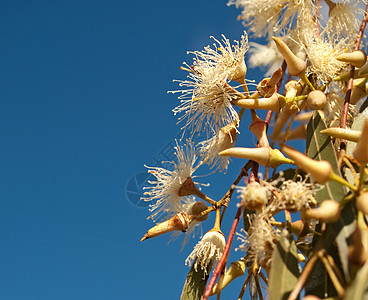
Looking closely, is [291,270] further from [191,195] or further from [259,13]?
[259,13]

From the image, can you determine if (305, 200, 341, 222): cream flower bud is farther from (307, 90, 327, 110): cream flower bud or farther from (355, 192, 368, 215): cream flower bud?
(307, 90, 327, 110): cream flower bud

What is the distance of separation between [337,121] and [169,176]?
40cm

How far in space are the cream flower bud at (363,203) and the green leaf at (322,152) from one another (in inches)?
2.2

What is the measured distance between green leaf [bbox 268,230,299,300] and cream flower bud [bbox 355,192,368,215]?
0.38 feet

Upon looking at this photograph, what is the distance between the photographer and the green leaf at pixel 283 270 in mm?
654

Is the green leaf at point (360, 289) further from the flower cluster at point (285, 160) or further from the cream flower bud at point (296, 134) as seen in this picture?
the cream flower bud at point (296, 134)

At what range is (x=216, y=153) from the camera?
1057mm

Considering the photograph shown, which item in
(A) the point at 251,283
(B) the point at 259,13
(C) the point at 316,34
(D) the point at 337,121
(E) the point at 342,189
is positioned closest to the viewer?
(E) the point at 342,189

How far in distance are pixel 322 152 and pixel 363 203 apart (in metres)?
0.22

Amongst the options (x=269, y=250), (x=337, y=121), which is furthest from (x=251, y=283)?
(x=337, y=121)

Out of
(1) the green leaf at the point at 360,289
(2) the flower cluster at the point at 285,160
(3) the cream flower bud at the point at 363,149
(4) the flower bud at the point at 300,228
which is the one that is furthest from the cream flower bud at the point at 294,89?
(1) the green leaf at the point at 360,289

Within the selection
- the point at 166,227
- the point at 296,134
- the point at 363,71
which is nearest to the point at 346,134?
the point at 363,71

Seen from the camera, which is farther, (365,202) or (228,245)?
(228,245)

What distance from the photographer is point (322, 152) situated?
82 cm
